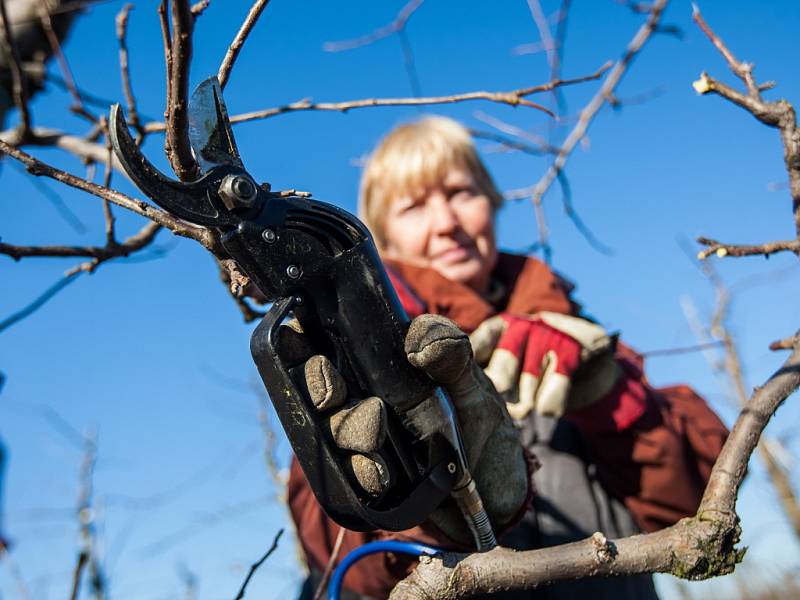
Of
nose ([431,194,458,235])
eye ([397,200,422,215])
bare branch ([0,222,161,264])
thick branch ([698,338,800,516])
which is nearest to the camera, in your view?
thick branch ([698,338,800,516])

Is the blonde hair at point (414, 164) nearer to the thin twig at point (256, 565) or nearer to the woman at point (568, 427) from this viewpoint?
the woman at point (568, 427)

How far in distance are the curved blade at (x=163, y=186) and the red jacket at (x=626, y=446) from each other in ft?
3.08

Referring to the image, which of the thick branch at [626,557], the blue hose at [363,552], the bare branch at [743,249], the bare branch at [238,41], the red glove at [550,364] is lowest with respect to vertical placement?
the thick branch at [626,557]

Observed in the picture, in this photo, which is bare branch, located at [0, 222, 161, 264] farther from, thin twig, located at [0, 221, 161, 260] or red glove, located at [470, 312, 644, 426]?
red glove, located at [470, 312, 644, 426]

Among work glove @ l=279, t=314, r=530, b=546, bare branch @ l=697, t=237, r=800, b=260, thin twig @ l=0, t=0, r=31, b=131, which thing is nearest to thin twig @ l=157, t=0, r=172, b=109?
work glove @ l=279, t=314, r=530, b=546

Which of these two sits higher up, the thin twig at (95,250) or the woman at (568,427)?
the thin twig at (95,250)

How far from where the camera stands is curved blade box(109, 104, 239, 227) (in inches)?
31.8

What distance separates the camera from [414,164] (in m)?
2.28

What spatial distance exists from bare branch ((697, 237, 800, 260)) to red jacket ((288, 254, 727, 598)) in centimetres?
62

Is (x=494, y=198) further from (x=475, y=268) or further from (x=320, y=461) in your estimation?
(x=320, y=461)

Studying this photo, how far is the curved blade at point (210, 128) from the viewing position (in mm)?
949

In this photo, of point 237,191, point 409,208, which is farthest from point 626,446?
point 237,191

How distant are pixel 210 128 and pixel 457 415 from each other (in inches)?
22.5

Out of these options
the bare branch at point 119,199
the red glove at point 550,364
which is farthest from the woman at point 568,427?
the bare branch at point 119,199
